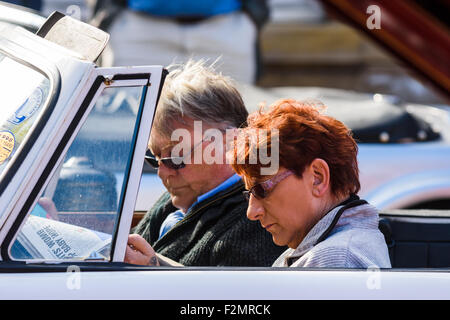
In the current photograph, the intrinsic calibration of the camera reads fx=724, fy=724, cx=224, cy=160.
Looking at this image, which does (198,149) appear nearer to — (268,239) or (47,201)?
(268,239)

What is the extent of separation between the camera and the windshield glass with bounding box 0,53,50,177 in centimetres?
177

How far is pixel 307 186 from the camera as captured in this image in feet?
6.32

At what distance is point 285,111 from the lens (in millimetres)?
1977

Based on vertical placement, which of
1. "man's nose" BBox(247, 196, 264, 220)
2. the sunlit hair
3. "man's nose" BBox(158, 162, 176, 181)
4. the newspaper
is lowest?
the newspaper

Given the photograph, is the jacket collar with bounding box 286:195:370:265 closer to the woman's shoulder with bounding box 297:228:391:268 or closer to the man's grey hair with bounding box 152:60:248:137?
the woman's shoulder with bounding box 297:228:391:268

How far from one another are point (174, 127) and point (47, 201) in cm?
53

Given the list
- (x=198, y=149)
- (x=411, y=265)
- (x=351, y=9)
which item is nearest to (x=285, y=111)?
(x=198, y=149)

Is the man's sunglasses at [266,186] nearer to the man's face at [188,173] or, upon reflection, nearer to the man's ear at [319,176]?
the man's ear at [319,176]

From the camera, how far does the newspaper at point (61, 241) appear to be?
1.81 m

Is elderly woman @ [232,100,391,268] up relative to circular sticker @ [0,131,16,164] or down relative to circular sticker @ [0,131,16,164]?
down

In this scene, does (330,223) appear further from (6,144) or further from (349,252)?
(6,144)

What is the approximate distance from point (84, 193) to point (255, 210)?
18.5 inches

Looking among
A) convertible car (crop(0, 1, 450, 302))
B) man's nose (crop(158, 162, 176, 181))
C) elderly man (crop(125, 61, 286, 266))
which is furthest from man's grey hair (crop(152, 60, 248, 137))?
convertible car (crop(0, 1, 450, 302))

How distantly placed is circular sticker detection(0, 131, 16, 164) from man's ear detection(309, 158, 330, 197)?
76cm
